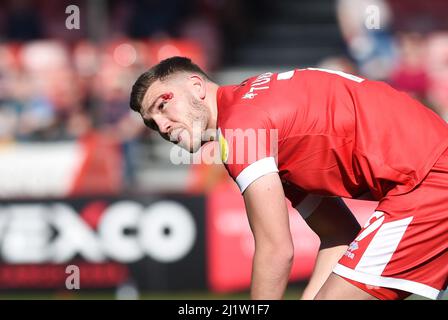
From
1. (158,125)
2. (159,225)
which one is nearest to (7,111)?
(159,225)

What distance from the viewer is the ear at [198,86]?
5.15m

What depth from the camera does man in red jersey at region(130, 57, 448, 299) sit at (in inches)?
186

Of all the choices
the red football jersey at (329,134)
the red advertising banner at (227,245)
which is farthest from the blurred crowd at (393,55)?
the red football jersey at (329,134)

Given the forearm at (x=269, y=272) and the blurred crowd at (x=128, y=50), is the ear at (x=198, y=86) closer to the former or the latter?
the forearm at (x=269, y=272)

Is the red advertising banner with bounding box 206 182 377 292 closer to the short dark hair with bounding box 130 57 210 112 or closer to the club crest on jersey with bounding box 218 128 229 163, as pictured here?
the short dark hair with bounding box 130 57 210 112

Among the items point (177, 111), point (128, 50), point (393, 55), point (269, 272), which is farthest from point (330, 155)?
point (128, 50)

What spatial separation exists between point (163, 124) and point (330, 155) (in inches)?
34.1

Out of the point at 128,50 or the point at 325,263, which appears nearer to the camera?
the point at 325,263

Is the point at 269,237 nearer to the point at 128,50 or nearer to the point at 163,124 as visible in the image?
the point at 163,124

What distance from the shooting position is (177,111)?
5137 millimetres

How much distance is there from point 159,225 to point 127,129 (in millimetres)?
2971

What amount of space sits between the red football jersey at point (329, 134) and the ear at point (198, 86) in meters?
0.09
